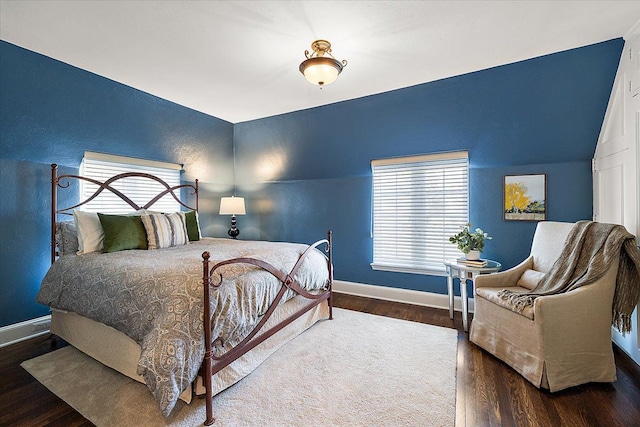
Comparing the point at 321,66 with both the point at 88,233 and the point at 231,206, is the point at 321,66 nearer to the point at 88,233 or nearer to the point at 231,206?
the point at 88,233

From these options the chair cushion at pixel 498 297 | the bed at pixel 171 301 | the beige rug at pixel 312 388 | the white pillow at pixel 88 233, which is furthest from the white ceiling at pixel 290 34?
the beige rug at pixel 312 388

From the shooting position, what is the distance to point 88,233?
2.72m

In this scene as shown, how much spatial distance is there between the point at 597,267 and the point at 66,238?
172 inches

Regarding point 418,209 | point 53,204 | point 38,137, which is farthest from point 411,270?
point 38,137

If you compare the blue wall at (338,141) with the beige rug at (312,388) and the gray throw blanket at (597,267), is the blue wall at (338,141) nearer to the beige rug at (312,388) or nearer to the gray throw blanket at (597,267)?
the gray throw blanket at (597,267)

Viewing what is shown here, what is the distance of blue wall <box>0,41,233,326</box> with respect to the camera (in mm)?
2666

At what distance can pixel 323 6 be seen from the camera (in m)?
2.17

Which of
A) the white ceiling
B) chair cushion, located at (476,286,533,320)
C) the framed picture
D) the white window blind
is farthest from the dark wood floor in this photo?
the white ceiling

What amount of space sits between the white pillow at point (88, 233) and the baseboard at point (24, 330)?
0.89m

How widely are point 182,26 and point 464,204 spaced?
11.0 ft

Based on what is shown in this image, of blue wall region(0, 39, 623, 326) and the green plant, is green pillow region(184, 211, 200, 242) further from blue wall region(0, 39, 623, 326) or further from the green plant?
the green plant

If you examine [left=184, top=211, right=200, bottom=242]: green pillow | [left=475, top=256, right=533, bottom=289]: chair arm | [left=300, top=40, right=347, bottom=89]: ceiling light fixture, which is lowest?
[left=475, top=256, right=533, bottom=289]: chair arm

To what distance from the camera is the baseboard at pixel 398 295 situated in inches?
138

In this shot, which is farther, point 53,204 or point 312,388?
point 53,204
